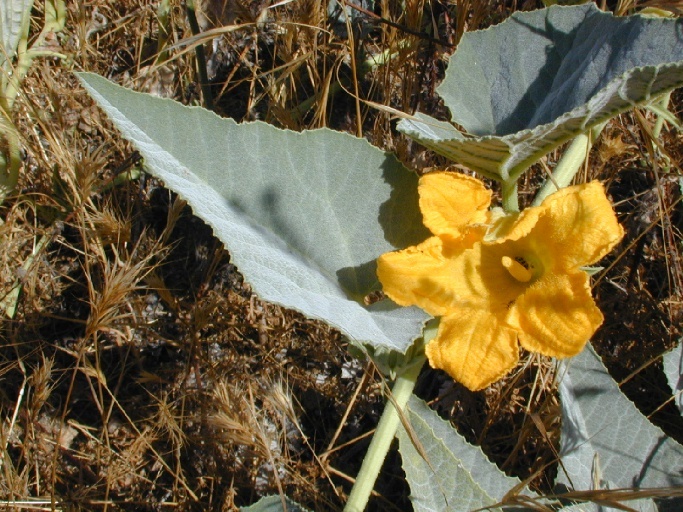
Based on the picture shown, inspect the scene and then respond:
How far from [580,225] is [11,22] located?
5.03ft

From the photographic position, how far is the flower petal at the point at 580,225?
1067 mm

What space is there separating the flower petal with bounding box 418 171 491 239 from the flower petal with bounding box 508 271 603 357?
162 mm

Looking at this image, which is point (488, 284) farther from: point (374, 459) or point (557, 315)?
point (374, 459)

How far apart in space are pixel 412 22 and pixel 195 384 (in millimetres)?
1096

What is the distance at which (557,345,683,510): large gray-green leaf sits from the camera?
138 cm

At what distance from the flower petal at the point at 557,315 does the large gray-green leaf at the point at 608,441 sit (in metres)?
0.28

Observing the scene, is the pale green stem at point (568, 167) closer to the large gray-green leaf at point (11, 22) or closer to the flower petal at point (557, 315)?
the flower petal at point (557, 315)

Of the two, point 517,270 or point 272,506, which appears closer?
point 517,270

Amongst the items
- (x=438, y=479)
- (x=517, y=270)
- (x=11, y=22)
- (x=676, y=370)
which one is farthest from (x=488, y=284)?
(x=11, y=22)

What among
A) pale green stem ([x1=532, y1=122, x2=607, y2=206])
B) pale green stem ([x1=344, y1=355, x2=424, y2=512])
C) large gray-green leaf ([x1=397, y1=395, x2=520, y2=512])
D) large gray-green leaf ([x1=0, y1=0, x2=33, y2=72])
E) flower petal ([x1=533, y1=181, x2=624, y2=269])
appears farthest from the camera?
large gray-green leaf ([x1=0, y1=0, x2=33, y2=72])

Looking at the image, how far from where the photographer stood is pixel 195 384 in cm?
187

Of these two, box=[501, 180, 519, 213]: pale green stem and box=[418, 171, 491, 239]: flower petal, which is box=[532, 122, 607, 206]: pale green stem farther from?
box=[418, 171, 491, 239]: flower petal

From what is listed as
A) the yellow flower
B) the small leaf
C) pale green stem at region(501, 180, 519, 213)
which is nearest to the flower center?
the yellow flower

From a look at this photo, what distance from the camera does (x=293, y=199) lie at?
1259mm
